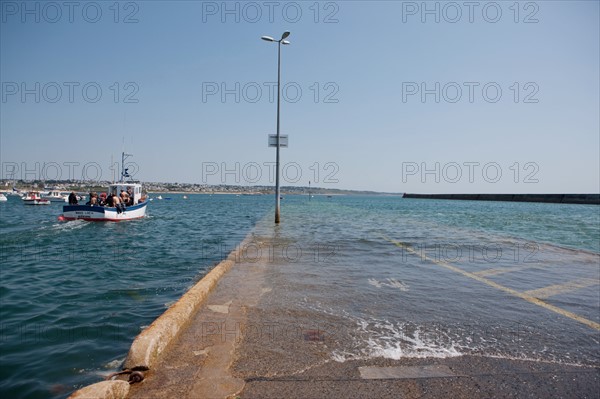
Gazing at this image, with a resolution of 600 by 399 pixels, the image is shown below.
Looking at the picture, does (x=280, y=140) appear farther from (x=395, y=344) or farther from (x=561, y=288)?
(x=395, y=344)

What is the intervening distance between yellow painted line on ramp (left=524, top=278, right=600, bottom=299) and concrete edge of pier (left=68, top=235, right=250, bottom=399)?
582cm

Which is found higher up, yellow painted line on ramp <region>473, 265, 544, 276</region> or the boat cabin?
the boat cabin

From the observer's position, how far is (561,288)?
7.04m

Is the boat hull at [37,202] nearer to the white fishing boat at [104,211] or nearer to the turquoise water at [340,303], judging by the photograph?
the white fishing boat at [104,211]

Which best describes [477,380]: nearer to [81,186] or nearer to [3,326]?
[3,326]

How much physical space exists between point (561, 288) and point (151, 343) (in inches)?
292

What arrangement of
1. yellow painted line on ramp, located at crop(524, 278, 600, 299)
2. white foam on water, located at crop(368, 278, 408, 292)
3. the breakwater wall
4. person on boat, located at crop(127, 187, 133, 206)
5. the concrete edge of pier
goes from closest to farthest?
the concrete edge of pier → yellow painted line on ramp, located at crop(524, 278, 600, 299) → white foam on water, located at crop(368, 278, 408, 292) → person on boat, located at crop(127, 187, 133, 206) → the breakwater wall

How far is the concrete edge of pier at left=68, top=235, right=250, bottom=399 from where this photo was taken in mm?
2693

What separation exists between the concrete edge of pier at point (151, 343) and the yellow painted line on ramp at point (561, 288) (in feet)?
19.1

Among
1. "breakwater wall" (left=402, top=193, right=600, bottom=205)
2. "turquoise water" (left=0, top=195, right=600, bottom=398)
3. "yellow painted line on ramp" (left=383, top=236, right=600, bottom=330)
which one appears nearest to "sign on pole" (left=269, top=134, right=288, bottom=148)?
"turquoise water" (left=0, top=195, right=600, bottom=398)

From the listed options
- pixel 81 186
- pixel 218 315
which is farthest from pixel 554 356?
pixel 81 186

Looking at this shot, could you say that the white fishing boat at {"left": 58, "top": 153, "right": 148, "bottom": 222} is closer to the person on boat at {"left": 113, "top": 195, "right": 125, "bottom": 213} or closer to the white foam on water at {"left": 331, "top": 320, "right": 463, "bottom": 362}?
the person on boat at {"left": 113, "top": 195, "right": 125, "bottom": 213}

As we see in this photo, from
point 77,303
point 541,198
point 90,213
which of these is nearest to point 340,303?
point 77,303

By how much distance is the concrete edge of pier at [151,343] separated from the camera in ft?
8.84
